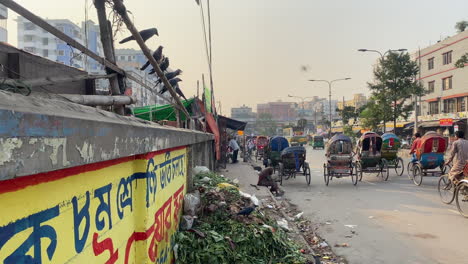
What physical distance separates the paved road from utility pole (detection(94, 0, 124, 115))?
14.1 feet

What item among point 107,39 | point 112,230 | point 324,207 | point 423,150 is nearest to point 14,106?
point 112,230

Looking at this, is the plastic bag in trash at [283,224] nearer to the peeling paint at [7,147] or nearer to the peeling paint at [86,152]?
the peeling paint at [86,152]

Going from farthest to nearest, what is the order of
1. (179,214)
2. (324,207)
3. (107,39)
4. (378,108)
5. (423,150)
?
1. (378,108)
2. (423,150)
3. (324,207)
4. (179,214)
5. (107,39)

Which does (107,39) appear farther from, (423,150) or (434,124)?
(434,124)

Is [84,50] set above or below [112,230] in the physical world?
above

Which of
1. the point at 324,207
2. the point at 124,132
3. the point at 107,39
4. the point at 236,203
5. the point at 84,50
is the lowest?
the point at 324,207

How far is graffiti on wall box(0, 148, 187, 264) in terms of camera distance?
1.16 m

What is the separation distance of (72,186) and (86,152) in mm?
219

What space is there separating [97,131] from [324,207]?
8.32m

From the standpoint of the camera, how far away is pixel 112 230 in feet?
6.51

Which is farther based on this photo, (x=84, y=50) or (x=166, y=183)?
(x=166, y=183)

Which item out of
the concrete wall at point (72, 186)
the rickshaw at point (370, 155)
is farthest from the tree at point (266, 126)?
the concrete wall at point (72, 186)

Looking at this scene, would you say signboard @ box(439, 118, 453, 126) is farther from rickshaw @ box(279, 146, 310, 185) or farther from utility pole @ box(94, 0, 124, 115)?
utility pole @ box(94, 0, 124, 115)

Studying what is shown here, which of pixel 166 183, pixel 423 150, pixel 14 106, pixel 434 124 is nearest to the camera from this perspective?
pixel 14 106
